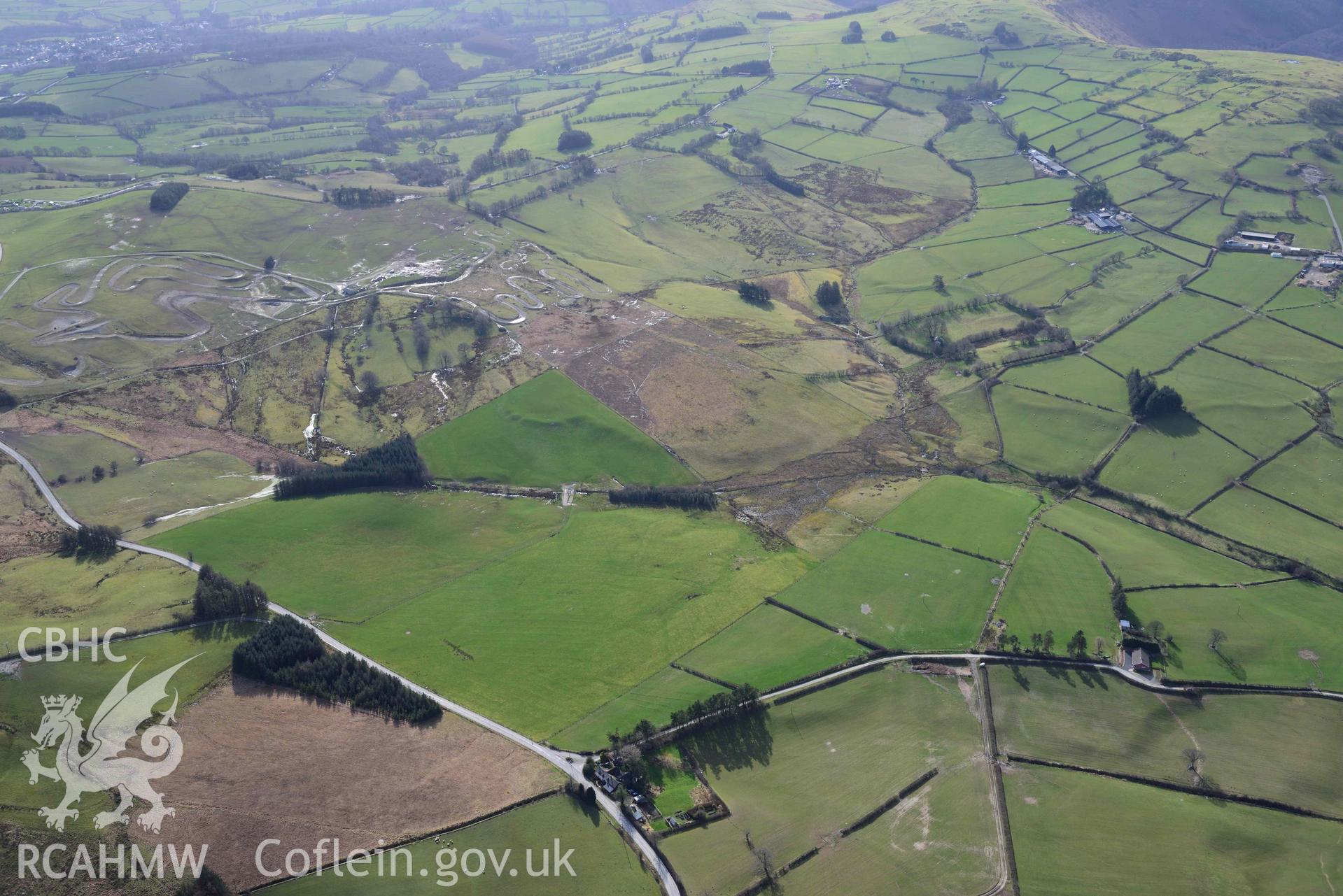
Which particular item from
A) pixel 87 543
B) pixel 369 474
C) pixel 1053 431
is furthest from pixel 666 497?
pixel 87 543

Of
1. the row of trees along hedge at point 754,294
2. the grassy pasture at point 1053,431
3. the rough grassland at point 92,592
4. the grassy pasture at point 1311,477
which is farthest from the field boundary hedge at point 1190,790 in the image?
the row of trees along hedge at point 754,294

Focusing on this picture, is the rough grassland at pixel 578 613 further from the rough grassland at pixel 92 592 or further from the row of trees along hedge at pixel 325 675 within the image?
the rough grassland at pixel 92 592

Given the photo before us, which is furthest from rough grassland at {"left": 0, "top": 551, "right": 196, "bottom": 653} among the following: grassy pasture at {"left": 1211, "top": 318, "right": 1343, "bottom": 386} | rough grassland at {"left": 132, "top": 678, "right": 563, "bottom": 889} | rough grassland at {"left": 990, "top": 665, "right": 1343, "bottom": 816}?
grassy pasture at {"left": 1211, "top": 318, "right": 1343, "bottom": 386}

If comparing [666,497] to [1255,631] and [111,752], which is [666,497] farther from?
[1255,631]

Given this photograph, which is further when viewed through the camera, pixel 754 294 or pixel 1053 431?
pixel 754 294

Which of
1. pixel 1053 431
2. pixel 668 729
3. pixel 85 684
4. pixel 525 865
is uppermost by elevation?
pixel 85 684
